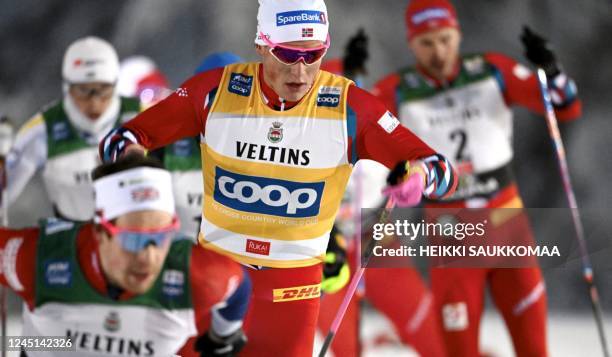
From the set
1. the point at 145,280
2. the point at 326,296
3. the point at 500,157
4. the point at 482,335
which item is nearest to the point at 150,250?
the point at 145,280

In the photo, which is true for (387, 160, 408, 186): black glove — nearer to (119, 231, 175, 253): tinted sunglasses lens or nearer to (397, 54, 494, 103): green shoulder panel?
(119, 231, 175, 253): tinted sunglasses lens

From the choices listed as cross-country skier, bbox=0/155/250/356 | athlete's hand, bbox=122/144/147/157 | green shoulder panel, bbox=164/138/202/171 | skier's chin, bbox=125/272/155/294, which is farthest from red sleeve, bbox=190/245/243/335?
green shoulder panel, bbox=164/138/202/171

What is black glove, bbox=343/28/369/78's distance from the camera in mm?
7431

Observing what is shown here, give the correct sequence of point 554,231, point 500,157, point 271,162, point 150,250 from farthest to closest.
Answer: point 554,231 → point 500,157 → point 271,162 → point 150,250

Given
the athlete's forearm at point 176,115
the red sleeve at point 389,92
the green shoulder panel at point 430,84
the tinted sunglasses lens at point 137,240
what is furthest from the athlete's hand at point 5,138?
the tinted sunglasses lens at point 137,240

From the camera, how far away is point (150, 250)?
3963mm

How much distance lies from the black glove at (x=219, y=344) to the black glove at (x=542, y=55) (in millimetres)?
3135

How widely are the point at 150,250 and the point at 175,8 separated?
19.7 ft

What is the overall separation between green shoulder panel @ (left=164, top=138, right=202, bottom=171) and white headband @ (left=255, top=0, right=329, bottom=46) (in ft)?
7.27

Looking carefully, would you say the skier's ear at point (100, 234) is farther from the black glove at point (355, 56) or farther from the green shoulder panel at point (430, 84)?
the black glove at point (355, 56)

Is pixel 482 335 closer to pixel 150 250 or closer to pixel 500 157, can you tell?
pixel 500 157

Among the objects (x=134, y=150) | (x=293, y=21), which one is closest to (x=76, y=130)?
(x=134, y=150)

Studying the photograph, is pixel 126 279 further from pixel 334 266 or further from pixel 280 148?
pixel 334 266

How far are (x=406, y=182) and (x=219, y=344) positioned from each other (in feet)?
2.85
